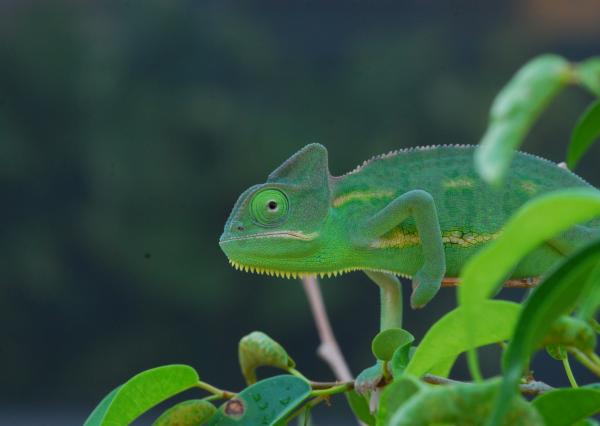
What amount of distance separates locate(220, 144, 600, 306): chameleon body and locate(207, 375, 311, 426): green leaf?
0.27 metres

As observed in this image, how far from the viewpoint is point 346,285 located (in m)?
8.84

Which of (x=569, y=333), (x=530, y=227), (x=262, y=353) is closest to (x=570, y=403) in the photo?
(x=569, y=333)

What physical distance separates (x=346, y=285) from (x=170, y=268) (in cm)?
162

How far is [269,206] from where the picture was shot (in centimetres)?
113

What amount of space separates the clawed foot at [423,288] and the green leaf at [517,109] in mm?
649

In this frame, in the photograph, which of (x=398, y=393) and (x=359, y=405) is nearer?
(x=398, y=393)

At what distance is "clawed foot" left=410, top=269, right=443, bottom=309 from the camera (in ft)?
3.41

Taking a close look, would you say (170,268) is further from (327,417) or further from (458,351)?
(458,351)

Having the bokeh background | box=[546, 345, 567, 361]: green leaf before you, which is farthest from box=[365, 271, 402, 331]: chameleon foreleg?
the bokeh background

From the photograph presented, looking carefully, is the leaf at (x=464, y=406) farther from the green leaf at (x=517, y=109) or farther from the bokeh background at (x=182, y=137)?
the bokeh background at (x=182, y=137)

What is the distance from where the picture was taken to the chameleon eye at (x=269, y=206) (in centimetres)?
112

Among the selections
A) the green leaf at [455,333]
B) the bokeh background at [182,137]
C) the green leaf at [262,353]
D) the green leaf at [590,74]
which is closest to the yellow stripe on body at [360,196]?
the green leaf at [262,353]

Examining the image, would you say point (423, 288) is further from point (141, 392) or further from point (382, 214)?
point (141, 392)

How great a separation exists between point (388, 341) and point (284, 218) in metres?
0.36
